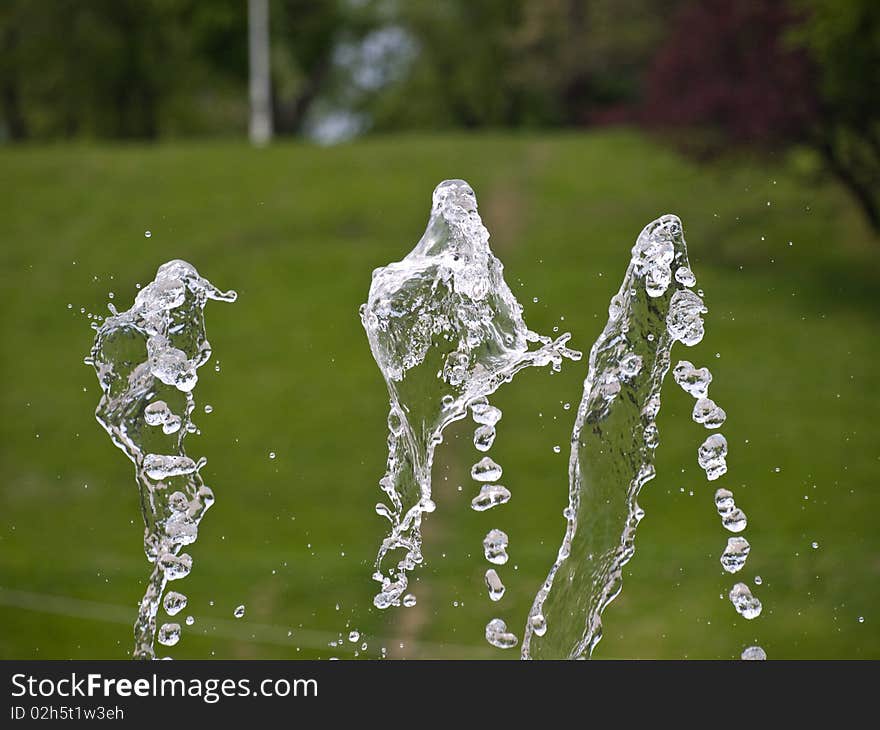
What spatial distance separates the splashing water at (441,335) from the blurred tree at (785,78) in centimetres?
876

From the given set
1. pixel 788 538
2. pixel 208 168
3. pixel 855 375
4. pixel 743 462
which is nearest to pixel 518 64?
pixel 208 168

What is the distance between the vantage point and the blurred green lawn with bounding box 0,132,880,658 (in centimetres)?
829

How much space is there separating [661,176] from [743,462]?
7.32 metres

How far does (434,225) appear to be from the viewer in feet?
16.5

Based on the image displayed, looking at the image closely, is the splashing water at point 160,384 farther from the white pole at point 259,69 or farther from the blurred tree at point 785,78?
the white pole at point 259,69

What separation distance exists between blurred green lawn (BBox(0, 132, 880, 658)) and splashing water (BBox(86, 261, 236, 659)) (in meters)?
2.75

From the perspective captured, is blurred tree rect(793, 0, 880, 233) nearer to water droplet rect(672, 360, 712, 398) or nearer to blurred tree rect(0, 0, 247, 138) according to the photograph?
water droplet rect(672, 360, 712, 398)

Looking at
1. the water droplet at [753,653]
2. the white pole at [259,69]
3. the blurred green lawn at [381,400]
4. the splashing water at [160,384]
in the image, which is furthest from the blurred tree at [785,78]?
the white pole at [259,69]

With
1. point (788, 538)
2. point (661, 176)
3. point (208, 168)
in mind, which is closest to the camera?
point (788, 538)

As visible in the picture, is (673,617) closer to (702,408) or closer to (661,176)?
(702,408)

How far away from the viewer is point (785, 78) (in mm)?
13883

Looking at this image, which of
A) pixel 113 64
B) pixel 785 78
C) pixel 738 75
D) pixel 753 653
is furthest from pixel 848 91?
pixel 113 64

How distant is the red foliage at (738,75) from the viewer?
44.7 feet

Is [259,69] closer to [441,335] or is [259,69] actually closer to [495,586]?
[441,335]
